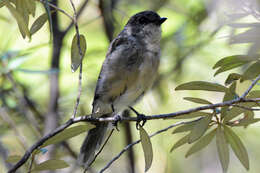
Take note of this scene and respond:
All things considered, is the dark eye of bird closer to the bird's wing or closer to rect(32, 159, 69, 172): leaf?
the bird's wing

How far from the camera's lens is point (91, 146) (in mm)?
3246

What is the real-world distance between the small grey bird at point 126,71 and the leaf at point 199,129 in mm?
1142

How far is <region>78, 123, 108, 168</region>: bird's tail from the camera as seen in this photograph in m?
3.15

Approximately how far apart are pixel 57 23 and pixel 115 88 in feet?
3.04

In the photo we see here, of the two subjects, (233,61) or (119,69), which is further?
(119,69)

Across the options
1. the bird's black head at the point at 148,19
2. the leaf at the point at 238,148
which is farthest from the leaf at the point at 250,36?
the bird's black head at the point at 148,19

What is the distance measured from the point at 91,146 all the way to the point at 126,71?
0.69 metres

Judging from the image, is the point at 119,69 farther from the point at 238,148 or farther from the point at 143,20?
the point at 238,148

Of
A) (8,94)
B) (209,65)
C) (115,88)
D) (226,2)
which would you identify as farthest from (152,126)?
(226,2)

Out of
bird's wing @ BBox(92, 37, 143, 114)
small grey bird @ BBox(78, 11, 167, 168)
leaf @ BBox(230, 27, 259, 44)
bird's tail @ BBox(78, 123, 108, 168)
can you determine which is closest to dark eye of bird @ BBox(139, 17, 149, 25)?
small grey bird @ BBox(78, 11, 167, 168)

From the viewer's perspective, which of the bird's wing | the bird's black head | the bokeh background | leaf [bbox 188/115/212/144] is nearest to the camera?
leaf [bbox 188/115/212/144]

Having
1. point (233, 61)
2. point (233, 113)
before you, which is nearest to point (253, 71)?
point (233, 61)

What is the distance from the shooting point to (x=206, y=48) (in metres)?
4.47

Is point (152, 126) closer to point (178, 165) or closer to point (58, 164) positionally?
point (178, 165)
